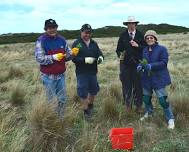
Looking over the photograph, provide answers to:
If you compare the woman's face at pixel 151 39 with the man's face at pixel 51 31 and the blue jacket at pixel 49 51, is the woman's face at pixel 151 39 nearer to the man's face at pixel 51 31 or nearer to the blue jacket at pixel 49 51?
the blue jacket at pixel 49 51

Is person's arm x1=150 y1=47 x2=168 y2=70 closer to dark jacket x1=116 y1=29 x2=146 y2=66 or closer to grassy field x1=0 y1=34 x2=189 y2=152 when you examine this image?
dark jacket x1=116 y1=29 x2=146 y2=66

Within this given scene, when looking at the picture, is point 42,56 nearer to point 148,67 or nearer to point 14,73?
point 148,67

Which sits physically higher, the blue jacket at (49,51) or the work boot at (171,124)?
the blue jacket at (49,51)

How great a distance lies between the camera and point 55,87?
850 centimetres

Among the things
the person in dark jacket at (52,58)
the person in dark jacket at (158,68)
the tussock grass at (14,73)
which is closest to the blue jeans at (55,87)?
the person in dark jacket at (52,58)

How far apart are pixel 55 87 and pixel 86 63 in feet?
2.80

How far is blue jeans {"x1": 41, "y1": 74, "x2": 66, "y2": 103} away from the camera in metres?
8.29

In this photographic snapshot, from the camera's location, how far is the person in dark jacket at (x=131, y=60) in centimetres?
924

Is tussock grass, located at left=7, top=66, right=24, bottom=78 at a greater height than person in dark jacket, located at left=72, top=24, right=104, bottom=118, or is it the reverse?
person in dark jacket, located at left=72, top=24, right=104, bottom=118

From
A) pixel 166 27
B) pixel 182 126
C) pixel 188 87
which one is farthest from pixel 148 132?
pixel 166 27

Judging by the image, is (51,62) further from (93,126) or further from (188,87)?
(188,87)

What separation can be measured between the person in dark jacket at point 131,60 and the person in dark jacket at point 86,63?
523mm

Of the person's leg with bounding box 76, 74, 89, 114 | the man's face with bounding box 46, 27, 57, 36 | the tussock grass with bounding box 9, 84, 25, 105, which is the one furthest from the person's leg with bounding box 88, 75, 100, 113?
the tussock grass with bounding box 9, 84, 25, 105

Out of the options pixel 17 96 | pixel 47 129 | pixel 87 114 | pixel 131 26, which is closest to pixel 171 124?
pixel 87 114
